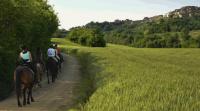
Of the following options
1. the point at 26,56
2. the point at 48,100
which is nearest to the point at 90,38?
the point at 48,100

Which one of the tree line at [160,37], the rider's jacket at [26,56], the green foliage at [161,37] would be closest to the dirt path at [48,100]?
the rider's jacket at [26,56]

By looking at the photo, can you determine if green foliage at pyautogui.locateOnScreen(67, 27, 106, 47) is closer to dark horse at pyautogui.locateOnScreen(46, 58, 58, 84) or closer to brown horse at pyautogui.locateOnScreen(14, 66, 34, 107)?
dark horse at pyautogui.locateOnScreen(46, 58, 58, 84)

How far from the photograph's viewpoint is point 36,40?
1484 inches

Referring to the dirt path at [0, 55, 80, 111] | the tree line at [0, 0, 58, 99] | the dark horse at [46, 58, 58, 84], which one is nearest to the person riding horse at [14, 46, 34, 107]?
the dirt path at [0, 55, 80, 111]

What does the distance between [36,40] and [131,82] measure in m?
19.9

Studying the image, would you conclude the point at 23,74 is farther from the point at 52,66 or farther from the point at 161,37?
the point at 161,37

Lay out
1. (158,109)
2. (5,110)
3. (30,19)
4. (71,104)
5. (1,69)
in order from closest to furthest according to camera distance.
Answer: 1. (158,109)
2. (5,110)
3. (71,104)
4. (1,69)
5. (30,19)

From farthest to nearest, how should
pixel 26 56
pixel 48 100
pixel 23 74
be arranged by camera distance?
pixel 48 100 → pixel 26 56 → pixel 23 74

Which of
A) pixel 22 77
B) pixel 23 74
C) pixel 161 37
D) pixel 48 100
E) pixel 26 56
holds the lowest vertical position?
pixel 161 37

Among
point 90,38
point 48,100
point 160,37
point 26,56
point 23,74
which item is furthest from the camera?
point 160,37

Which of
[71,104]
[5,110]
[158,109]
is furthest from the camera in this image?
[71,104]

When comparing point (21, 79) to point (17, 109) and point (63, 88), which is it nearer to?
point (17, 109)

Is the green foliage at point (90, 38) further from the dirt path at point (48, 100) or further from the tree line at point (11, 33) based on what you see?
the dirt path at point (48, 100)

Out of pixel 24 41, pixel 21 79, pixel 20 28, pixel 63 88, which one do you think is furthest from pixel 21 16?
pixel 21 79
